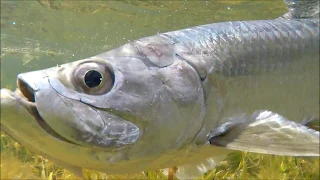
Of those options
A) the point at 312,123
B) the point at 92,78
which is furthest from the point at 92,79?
the point at 312,123

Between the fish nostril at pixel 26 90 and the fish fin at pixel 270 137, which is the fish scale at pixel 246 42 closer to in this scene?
the fish fin at pixel 270 137

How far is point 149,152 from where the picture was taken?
256cm

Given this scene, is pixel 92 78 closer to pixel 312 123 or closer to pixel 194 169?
pixel 194 169

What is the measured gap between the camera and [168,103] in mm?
2654

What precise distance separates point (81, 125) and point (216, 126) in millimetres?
1266

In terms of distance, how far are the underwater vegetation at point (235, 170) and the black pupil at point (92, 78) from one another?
240 cm

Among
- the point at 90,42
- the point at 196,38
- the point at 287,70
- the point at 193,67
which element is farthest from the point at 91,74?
Result: the point at 90,42

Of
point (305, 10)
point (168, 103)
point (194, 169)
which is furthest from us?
point (305, 10)

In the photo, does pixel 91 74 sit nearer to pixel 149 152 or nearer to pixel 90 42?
pixel 149 152

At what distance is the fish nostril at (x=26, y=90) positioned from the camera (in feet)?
7.14

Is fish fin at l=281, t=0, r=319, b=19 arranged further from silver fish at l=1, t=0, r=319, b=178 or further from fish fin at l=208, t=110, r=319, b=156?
fish fin at l=208, t=110, r=319, b=156

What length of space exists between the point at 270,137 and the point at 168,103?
2.78 ft

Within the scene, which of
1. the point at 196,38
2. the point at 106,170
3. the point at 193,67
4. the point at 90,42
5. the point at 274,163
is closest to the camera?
the point at 106,170

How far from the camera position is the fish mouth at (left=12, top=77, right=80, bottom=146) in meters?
2.11
